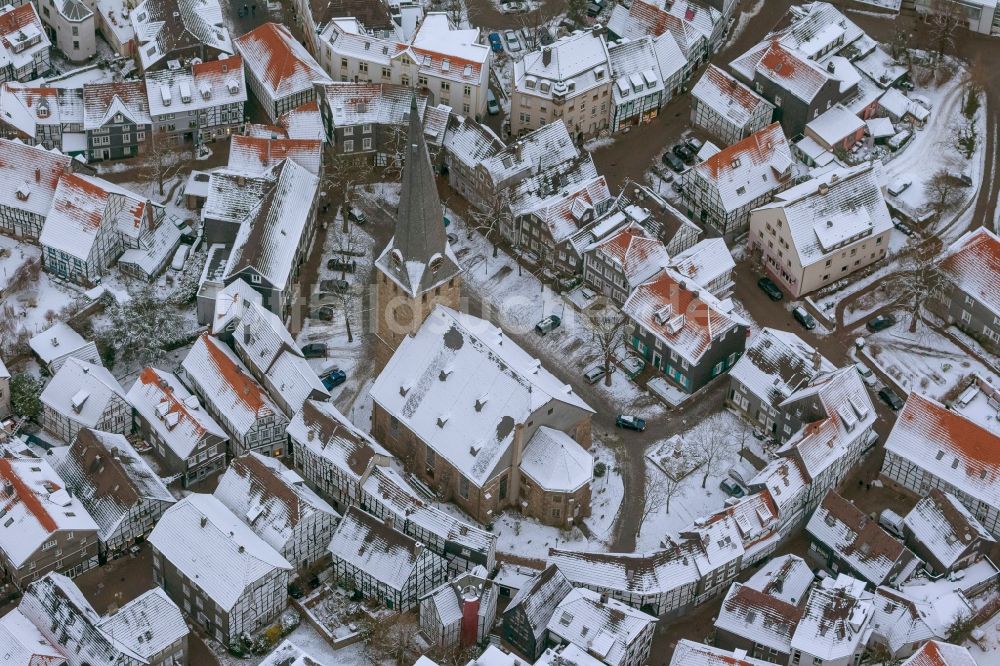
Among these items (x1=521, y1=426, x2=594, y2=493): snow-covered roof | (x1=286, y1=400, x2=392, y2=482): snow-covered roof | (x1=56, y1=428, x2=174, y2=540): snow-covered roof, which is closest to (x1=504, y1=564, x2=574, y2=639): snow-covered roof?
(x1=521, y1=426, x2=594, y2=493): snow-covered roof

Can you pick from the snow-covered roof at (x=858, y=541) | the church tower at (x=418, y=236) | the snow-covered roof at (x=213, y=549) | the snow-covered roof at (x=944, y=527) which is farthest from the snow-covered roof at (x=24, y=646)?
the snow-covered roof at (x=944, y=527)

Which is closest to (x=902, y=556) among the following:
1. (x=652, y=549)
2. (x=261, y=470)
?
(x=652, y=549)

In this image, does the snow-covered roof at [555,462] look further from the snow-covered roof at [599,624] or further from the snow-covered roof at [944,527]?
the snow-covered roof at [944,527]

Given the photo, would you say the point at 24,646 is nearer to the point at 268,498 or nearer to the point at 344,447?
the point at 268,498

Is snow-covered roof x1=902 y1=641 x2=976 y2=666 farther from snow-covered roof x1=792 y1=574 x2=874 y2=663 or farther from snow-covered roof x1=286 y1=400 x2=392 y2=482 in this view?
snow-covered roof x1=286 y1=400 x2=392 y2=482

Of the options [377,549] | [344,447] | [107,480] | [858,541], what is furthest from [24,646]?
[858,541]
